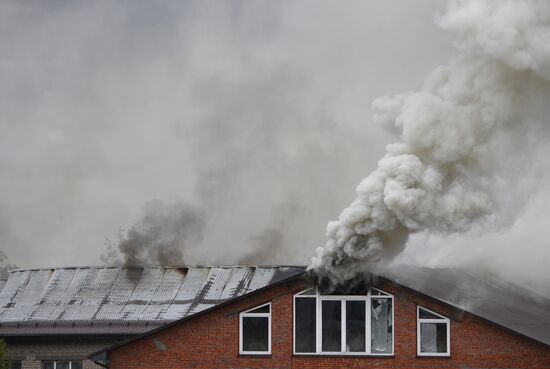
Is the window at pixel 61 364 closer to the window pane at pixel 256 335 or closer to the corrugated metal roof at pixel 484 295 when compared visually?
the window pane at pixel 256 335

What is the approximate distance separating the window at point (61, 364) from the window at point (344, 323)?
404 inches

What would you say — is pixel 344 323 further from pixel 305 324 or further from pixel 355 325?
pixel 305 324

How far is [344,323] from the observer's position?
89.5ft

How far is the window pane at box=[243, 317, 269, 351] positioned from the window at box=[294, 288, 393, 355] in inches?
30.0

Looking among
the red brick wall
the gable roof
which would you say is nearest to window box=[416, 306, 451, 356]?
the red brick wall

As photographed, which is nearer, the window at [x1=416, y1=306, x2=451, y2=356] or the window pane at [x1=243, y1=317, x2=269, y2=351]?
→ the window at [x1=416, y1=306, x2=451, y2=356]

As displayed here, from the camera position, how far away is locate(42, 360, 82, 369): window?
114ft

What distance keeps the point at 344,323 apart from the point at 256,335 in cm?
225

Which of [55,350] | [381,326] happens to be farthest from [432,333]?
[55,350]

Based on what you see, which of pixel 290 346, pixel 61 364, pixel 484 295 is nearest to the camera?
pixel 290 346

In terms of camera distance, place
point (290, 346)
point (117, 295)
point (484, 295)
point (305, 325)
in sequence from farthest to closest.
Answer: point (117, 295) < point (484, 295) < point (305, 325) < point (290, 346)

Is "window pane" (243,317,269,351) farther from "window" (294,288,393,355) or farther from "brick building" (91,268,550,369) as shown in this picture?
"window" (294,288,393,355)

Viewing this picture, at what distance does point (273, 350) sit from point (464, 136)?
24.0 ft

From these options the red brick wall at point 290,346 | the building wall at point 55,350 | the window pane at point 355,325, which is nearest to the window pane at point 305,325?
the red brick wall at point 290,346
